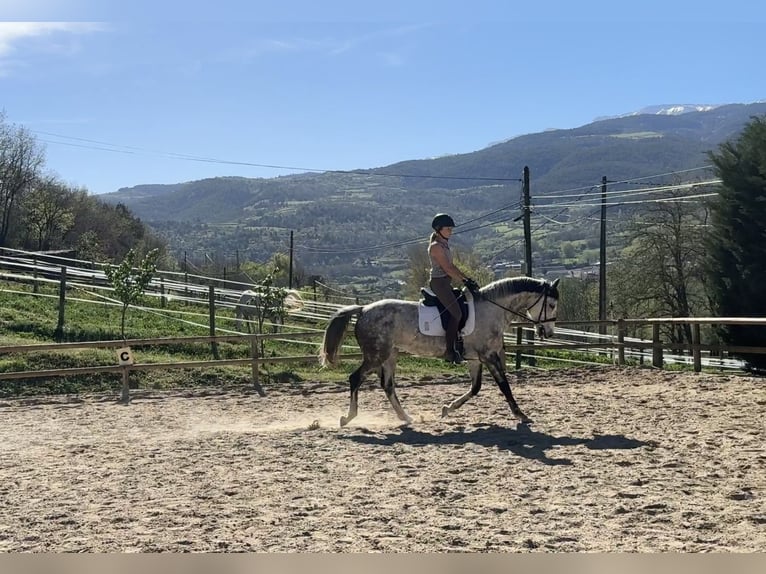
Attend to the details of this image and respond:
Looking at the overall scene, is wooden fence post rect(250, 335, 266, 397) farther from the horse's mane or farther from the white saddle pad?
the horse's mane

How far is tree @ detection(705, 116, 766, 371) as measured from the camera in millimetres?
15102

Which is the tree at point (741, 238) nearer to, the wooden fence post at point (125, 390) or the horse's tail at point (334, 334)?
the horse's tail at point (334, 334)

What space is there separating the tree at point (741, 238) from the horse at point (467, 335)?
797 cm

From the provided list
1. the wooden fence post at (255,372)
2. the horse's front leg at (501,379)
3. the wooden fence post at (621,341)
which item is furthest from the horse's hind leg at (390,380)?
the wooden fence post at (621,341)

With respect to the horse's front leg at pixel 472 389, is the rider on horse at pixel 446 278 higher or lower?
higher

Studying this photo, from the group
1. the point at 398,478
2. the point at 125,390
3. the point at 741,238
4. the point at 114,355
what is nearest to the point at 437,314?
the point at 398,478

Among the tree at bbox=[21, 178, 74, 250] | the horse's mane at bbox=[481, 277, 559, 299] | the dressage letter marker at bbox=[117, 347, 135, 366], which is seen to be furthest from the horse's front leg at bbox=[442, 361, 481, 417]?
the tree at bbox=[21, 178, 74, 250]

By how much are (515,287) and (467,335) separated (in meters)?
0.95

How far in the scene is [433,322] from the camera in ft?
29.7

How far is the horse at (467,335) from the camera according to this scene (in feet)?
29.8

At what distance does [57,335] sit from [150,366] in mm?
6293

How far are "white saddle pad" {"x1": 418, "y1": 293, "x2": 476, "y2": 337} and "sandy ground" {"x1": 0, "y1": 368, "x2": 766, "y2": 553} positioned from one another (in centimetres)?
119

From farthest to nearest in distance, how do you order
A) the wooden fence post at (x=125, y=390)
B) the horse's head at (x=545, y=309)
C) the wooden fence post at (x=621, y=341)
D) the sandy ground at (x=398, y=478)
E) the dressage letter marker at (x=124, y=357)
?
the wooden fence post at (x=621, y=341)
the dressage letter marker at (x=124, y=357)
the wooden fence post at (x=125, y=390)
the horse's head at (x=545, y=309)
the sandy ground at (x=398, y=478)

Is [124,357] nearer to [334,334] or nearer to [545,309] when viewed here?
[334,334]
